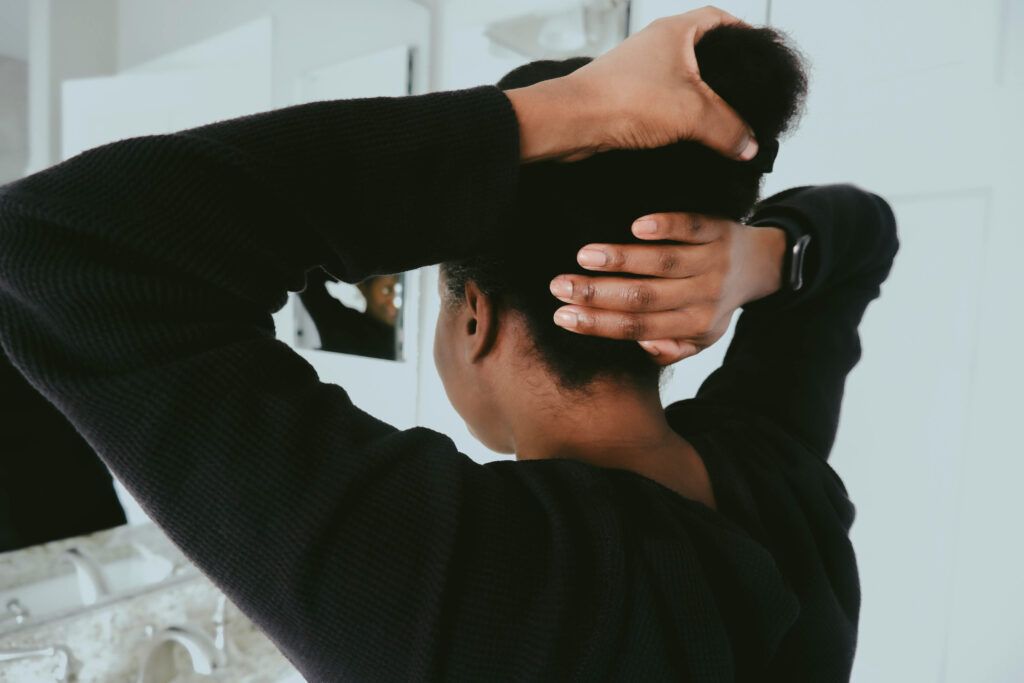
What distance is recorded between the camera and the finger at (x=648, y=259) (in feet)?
1.45

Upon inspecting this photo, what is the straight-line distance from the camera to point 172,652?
963 mm

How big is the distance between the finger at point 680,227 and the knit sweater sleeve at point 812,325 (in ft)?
0.62

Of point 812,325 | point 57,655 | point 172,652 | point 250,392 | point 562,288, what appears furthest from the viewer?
point 172,652

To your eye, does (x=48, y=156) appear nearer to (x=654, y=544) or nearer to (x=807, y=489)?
(x=654, y=544)

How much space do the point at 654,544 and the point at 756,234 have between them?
1.12ft

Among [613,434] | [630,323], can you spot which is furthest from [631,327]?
[613,434]

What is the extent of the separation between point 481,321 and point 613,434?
16cm

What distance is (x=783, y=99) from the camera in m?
0.47

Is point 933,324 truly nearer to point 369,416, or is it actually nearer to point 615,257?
point 615,257

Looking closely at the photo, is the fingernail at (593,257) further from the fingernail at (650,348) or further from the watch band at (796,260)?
the watch band at (796,260)

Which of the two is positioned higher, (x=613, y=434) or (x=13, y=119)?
(x=13, y=119)

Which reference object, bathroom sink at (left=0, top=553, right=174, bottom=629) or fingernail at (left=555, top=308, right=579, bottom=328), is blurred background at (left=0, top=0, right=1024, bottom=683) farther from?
fingernail at (left=555, top=308, right=579, bottom=328)

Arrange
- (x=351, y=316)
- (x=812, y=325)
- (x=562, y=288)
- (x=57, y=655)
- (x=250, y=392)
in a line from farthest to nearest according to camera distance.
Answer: (x=351, y=316) < (x=57, y=655) < (x=812, y=325) < (x=562, y=288) < (x=250, y=392)

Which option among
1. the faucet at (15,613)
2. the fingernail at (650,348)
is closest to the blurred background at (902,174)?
the faucet at (15,613)
